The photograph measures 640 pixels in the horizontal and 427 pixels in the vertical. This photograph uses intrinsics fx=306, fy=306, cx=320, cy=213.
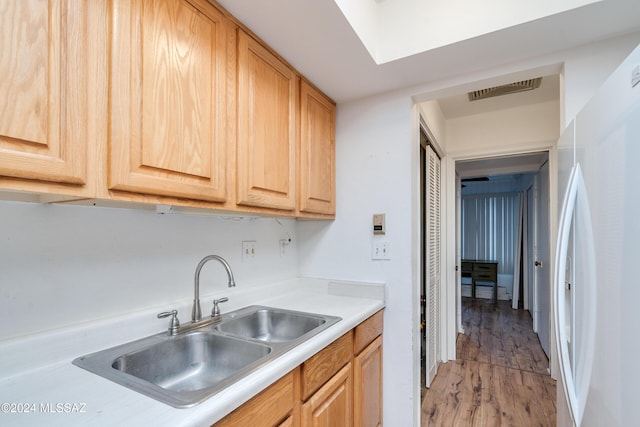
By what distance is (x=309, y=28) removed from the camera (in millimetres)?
1310

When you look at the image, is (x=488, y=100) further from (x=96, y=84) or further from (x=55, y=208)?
(x=55, y=208)

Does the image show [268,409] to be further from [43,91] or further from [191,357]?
[43,91]

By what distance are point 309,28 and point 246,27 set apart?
27 cm

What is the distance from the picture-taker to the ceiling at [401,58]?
1.20 m

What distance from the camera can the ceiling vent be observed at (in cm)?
228

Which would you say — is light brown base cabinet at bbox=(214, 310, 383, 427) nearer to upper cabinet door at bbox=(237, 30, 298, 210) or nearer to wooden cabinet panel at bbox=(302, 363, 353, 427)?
wooden cabinet panel at bbox=(302, 363, 353, 427)

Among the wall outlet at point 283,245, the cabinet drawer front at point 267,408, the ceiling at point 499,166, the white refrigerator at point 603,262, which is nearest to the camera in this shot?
the white refrigerator at point 603,262

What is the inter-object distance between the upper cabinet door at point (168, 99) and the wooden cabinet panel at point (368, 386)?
1.09 metres

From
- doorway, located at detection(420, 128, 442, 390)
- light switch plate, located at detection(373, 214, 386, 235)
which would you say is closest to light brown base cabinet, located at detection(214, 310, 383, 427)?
light switch plate, located at detection(373, 214, 386, 235)

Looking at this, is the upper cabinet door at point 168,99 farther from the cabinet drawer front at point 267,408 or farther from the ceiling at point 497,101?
the ceiling at point 497,101

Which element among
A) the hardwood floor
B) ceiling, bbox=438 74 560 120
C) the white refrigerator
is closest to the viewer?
the white refrigerator

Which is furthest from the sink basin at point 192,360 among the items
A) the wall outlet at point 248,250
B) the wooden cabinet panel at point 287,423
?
the wall outlet at point 248,250

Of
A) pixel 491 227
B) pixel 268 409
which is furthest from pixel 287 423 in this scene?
pixel 491 227

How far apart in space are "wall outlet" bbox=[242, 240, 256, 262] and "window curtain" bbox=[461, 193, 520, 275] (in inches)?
221
